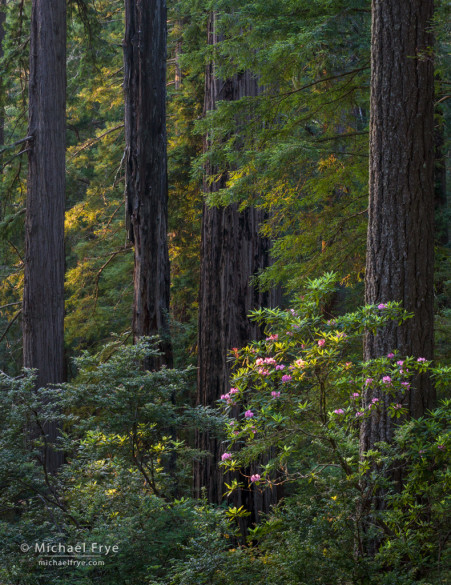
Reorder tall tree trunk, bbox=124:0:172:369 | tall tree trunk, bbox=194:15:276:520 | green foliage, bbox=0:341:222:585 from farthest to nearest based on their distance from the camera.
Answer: tall tree trunk, bbox=124:0:172:369 → tall tree trunk, bbox=194:15:276:520 → green foliage, bbox=0:341:222:585

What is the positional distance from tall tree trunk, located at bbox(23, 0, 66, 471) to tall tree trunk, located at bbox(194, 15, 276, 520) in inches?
108

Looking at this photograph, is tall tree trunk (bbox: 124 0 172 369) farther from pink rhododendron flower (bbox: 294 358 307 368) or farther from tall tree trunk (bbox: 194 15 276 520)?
pink rhododendron flower (bbox: 294 358 307 368)

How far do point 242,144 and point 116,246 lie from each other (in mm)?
6196

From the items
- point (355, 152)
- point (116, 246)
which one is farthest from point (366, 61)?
point (116, 246)

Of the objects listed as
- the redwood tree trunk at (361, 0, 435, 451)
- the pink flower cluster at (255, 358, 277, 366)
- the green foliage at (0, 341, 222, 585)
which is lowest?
the green foliage at (0, 341, 222, 585)

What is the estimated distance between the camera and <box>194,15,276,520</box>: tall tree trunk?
7660 mm

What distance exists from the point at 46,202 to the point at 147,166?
2.53 meters

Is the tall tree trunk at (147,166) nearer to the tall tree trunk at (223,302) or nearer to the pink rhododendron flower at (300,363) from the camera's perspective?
the tall tree trunk at (223,302)

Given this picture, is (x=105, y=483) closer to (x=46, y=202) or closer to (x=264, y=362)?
(x=264, y=362)

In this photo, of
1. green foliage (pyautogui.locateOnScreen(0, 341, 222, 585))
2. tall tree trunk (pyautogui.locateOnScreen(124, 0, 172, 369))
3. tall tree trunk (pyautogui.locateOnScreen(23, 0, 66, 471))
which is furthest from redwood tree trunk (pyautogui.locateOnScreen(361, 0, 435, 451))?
tall tree trunk (pyautogui.locateOnScreen(23, 0, 66, 471))

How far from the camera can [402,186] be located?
4.93 metres

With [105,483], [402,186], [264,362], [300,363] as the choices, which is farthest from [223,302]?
[300,363]

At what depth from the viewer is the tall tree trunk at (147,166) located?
25.6ft

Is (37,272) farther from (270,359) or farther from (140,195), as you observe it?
(270,359)
